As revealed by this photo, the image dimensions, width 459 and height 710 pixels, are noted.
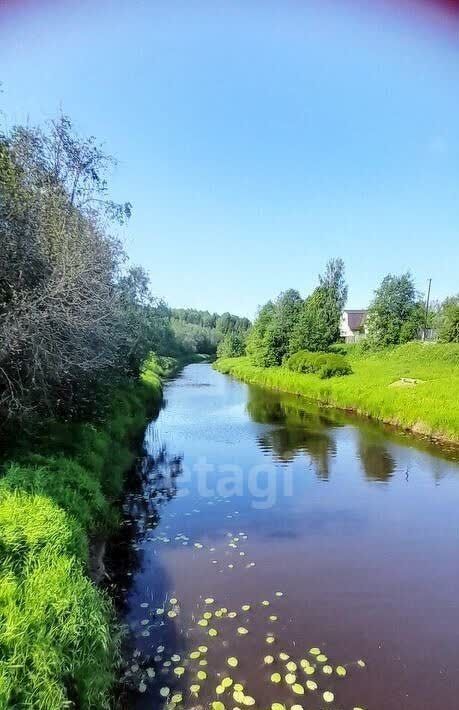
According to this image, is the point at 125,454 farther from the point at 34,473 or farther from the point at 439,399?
the point at 439,399

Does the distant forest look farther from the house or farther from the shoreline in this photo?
the shoreline

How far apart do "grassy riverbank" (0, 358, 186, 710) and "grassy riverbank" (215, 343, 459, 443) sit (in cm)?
1451

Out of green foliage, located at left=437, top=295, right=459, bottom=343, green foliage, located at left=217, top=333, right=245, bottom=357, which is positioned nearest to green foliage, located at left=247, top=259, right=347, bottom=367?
green foliage, located at left=437, top=295, right=459, bottom=343

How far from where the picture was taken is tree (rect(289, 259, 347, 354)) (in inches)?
1662

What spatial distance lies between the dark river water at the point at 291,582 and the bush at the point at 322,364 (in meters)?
16.2

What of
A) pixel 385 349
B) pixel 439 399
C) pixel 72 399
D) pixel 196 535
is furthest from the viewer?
pixel 385 349

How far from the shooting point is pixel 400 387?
21.7 metres

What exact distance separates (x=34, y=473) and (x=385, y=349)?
37818mm

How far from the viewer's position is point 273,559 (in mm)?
7336

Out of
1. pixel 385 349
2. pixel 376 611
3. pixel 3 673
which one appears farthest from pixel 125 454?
pixel 385 349

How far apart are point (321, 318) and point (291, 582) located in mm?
41364

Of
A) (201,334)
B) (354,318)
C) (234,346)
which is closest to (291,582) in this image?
(354,318)

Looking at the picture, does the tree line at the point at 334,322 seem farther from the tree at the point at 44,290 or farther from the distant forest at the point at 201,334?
the tree at the point at 44,290

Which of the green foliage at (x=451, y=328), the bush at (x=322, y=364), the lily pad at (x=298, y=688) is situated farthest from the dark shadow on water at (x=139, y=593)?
the green foliage at (x=451, y=328)
